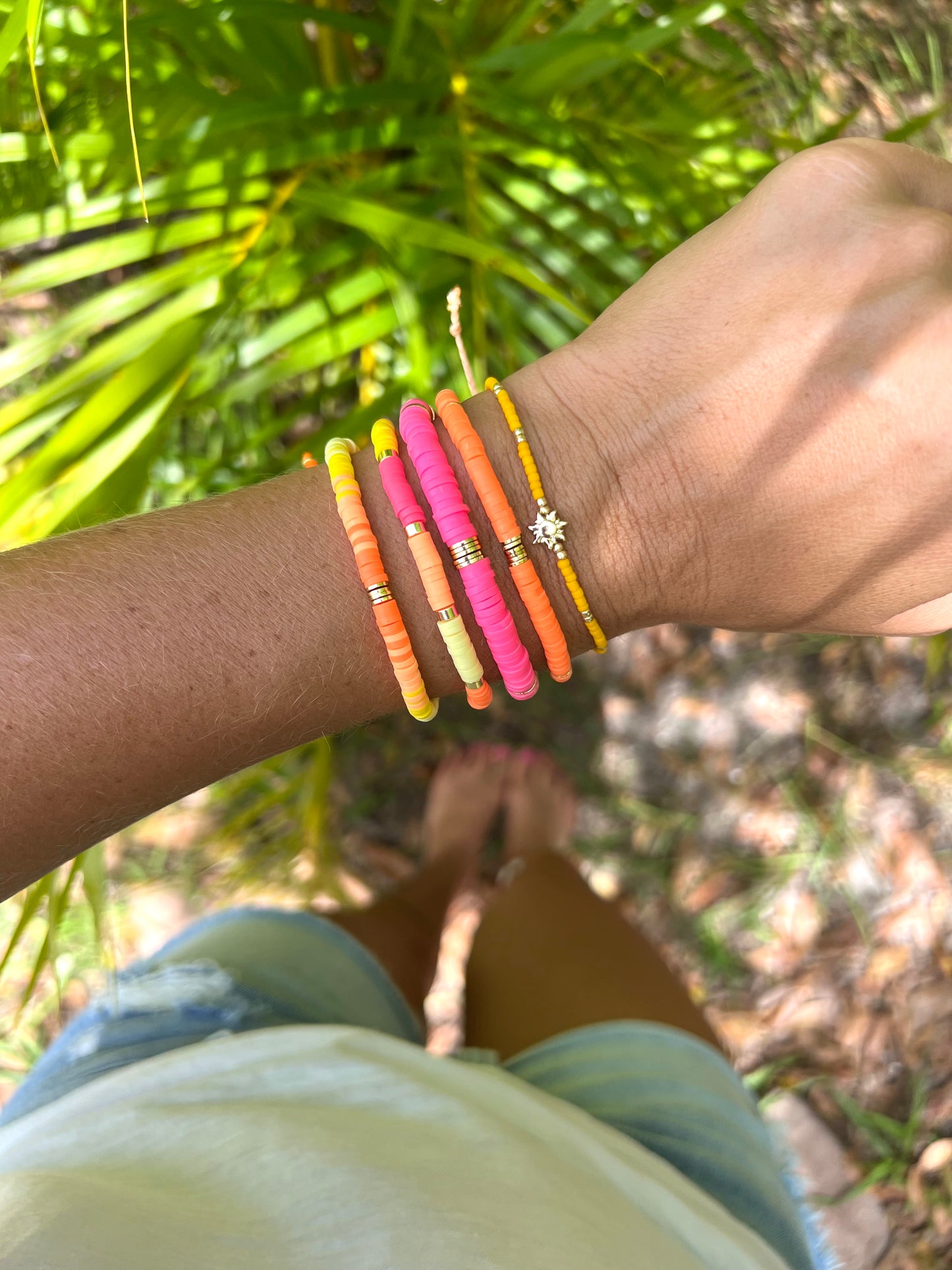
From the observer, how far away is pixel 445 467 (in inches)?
21.8

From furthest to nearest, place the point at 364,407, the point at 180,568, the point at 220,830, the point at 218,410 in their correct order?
the point at 220,830
the point at 218,410
the point at 364,407
the point at 180,568

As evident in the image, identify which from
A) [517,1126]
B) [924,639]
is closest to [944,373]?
[517,1126]

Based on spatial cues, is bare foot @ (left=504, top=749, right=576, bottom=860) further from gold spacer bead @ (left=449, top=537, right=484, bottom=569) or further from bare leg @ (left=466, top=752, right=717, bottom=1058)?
gold spacer bead @ (left=449, top=537, right=484, bottom=569)

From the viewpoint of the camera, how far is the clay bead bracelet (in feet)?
1.79

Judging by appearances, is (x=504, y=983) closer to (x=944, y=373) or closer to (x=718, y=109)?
(x=944, y=373)

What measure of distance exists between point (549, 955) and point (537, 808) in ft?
1.01

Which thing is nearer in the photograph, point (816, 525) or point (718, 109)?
point (816, 525)

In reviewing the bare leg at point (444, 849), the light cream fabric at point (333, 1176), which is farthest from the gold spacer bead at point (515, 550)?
the bare leg at point (444, 849)

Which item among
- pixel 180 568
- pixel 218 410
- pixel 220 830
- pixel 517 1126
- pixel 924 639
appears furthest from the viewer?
pixel 220 830

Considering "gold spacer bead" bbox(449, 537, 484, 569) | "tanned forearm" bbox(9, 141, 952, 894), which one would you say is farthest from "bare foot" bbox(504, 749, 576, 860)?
"gold spacer bead" bbox(449, 537, 484, 569)

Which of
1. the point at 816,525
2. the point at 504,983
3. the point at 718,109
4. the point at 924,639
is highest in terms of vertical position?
the point at 718,109

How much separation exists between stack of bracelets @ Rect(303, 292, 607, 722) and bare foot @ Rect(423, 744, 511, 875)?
806 millimetres

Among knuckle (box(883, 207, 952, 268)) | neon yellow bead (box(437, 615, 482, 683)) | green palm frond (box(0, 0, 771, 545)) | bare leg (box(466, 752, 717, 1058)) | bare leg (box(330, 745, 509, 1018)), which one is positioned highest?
green palm frond (box(0, 0, 771, 545))

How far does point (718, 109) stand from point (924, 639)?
769 mm
